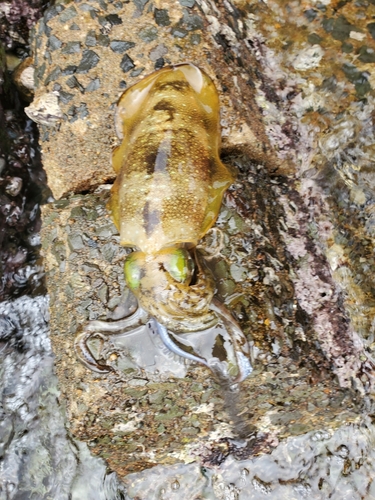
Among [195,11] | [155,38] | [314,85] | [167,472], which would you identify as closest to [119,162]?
[155,38]

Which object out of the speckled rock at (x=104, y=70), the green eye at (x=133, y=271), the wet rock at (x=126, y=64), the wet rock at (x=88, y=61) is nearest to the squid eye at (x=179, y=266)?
the green eye at (x=133, y=271)

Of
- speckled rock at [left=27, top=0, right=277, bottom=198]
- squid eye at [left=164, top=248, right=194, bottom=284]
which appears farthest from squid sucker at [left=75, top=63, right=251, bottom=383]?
speckled rock at [left=27, top=0, right=277, bottom=198]

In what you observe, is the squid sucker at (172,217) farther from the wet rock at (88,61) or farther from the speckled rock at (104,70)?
the wet rock at (88,61)

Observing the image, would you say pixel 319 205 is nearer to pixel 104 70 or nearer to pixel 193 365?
pixel 193 365

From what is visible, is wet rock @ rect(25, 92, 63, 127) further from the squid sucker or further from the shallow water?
the shallow water

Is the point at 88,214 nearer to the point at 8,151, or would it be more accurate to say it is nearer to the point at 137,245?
the point at 137,245

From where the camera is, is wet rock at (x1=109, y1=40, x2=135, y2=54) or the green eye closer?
Answer: the green eye

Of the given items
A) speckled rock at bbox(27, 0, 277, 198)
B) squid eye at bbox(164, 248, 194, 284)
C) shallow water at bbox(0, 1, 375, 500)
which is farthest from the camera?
shallow water at bbox(0, 1, 375, 500)

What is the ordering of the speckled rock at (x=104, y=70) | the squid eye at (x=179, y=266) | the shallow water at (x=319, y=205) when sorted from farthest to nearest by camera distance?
the shallow water at (x=319, y=205)
the speckled rock at (x=104, y=70)
the squid eye at (x=179, y=266)
